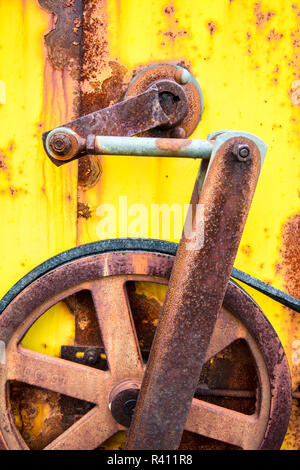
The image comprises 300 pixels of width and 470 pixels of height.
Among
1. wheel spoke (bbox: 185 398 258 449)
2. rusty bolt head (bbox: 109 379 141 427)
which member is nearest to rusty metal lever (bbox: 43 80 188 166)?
rusty bolt head (bbox: 109 379 141 427)

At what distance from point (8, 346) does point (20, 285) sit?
0.43 ft

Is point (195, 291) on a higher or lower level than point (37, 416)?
higher

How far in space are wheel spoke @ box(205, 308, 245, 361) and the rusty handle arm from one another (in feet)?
0.33

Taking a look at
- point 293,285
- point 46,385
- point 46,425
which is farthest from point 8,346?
point 293,285

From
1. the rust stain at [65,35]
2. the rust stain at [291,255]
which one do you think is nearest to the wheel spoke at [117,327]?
the rust stain at [291,255]

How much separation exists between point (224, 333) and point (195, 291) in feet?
0.58

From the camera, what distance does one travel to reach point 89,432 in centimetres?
80

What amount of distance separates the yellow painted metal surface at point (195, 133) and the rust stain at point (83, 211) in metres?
0.01

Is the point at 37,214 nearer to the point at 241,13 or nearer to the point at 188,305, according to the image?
the point at 188,305

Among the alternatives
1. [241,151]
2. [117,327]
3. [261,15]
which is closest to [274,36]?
[261,15]

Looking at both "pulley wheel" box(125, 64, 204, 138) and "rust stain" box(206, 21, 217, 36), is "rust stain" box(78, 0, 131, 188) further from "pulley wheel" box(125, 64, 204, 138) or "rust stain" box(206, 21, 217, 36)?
"rust stain" box(206, 21, 217, 36)

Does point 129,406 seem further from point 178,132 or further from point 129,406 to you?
point 178,132

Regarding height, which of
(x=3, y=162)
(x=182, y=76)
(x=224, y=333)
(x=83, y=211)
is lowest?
(x=224, y=333)

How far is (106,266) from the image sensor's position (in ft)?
2.54
